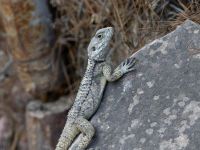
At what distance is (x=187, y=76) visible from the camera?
3873 millimetres

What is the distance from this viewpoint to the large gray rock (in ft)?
12.1

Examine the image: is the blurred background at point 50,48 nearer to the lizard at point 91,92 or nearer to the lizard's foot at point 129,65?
the lizard at point 91,92

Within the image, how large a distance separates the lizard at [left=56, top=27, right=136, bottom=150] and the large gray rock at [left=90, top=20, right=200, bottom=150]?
0.22 ft

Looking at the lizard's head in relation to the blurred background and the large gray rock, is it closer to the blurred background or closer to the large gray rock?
the large gray rock

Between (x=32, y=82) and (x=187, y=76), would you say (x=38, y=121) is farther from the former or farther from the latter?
(x=187, y=76)

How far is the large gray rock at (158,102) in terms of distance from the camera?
145 inches

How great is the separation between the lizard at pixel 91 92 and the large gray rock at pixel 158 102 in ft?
0.22

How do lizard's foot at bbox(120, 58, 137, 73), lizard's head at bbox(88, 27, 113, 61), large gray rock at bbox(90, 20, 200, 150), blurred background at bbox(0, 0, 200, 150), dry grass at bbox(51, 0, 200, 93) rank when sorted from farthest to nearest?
blurred background at bbox(0, 0, 200, 150) < dry grass at bbox(51, 0, 200, 93) < lizard's head at bbox(88, 27, 113, 61) < lizard's foot at bbox(120, 58, 137, 73) < large gray rock at bbox(90, 20, 200, 150)

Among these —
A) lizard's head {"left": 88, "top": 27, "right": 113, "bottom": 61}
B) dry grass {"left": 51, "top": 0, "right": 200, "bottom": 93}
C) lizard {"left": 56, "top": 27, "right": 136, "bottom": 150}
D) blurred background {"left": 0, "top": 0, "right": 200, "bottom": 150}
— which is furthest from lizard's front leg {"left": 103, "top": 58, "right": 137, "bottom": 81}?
blurred background {"left": 0, "top": 0, "right": 200, "bottom": 150}

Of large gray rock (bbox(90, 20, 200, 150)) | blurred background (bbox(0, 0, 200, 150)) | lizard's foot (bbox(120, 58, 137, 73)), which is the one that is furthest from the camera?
blurred background (bbox(0, 0, 200, 150))

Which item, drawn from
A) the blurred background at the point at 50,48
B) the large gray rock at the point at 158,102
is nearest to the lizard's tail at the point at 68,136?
the large gray rock at the point at 158,102

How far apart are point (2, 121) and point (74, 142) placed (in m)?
3.53

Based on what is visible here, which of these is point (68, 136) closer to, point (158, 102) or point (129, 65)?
point (129, 65)

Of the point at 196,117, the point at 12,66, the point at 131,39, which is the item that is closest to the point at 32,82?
the point at 12,66
